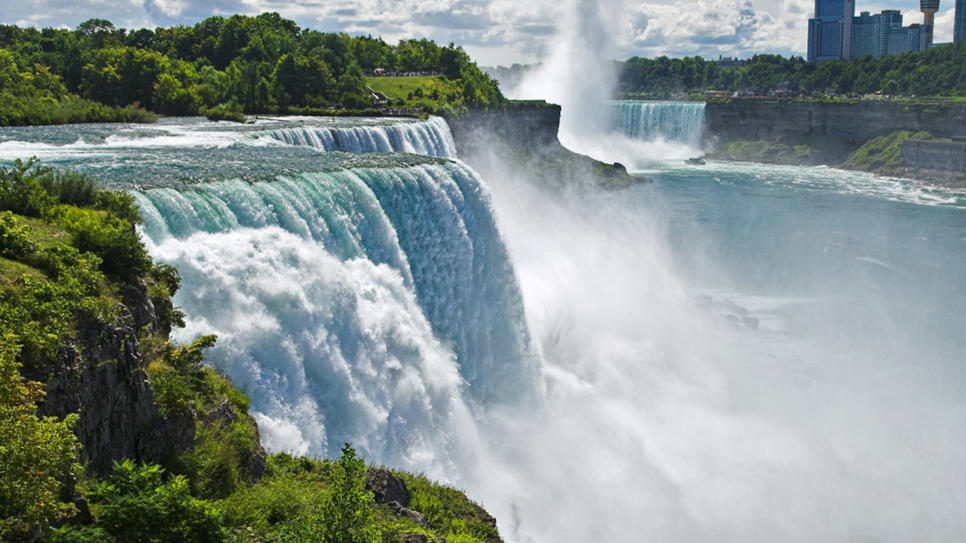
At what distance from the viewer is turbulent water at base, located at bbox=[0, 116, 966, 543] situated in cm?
1188

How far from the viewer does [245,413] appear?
938 cm

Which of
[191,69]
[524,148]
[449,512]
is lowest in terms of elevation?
[524,148]

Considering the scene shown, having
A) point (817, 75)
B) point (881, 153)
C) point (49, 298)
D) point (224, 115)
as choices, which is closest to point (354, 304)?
point (49, 298)

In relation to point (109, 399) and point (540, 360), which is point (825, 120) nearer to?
point (540, 360)

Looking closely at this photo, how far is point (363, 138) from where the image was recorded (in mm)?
25812

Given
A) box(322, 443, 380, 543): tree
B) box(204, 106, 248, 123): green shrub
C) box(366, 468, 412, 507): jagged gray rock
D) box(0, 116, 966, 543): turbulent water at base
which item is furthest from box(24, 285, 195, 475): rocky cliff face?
box(204, 106, 248, 123): green shrub

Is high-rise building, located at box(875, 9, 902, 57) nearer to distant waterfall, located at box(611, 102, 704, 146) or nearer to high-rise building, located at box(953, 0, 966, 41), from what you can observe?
high-rise building, located at box(953, 0, 966, 41)

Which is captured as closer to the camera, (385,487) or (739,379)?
(385,487)

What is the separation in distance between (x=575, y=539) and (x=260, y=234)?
7190 mm

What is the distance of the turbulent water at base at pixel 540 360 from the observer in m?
11.9

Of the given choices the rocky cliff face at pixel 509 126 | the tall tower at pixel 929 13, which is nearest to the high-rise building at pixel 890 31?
the tall tower at pixel 929 13

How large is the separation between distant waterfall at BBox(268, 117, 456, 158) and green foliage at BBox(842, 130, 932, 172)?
161ft

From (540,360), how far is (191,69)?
28326 millimetres

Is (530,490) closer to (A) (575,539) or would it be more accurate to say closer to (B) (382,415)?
(A) (575,539)
